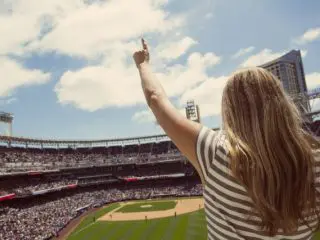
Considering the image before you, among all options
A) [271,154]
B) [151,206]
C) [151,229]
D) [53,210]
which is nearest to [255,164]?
[271,154]

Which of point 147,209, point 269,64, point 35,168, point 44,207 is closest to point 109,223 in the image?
point 147,209

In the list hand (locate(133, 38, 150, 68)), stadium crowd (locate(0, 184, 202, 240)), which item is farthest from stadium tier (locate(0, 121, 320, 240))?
hand (locate(133, 38, 150, 68))

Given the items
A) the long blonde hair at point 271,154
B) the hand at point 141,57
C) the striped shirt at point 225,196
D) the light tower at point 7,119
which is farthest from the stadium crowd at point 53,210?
the long blonde hair at point 271,154

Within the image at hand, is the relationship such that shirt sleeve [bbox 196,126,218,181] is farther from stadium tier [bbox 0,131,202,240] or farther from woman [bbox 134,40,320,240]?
stadium tier [bbox 0,131,202,240]

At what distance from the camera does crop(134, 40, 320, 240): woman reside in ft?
6.23

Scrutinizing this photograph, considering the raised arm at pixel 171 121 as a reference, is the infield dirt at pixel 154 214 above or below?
below

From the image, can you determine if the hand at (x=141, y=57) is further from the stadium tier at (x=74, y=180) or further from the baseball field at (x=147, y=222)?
the stadium tier at (x=74, y=180)

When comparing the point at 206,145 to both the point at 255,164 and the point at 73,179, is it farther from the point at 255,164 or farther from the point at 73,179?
the point at 73,179

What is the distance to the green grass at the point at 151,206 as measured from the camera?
5340cm

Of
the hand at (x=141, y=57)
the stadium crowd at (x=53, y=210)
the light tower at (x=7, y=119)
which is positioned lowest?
the stadium crowd at (x=53, y=210)

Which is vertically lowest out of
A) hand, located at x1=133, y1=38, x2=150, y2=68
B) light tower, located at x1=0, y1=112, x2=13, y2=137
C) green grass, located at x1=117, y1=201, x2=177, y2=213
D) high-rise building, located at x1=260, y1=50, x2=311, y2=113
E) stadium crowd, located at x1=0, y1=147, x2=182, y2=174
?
green grass, located at x1=117, y1=201, x2=177, y2=213

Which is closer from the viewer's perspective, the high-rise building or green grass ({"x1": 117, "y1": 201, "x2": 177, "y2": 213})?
green grass ({"x1": 117, "y1": 201, "x2": 177, "y2": 213})

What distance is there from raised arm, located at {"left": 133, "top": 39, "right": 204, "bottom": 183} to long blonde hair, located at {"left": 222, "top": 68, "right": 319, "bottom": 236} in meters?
0.23

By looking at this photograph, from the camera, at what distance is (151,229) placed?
131ft
